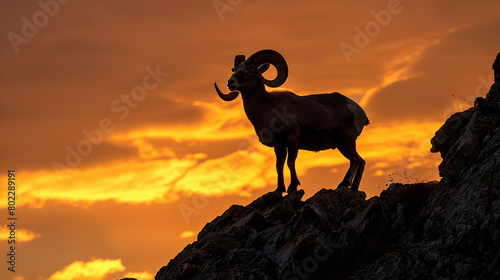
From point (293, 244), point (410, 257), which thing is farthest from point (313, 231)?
point (410, 257)

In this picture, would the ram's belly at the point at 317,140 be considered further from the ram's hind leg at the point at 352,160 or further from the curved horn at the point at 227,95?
the curved horn at the point at 227,95

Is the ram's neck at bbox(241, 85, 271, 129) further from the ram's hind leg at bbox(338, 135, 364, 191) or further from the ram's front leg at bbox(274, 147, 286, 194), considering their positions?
the ram's hind leg at bbox(338, 135, 364, 191)

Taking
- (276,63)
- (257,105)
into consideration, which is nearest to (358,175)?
(257,105)

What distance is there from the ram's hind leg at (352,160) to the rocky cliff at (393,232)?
270 centimetres


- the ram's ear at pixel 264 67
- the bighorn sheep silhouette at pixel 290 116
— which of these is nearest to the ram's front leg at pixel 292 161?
the bighorn sheep silhouette at pixel 290 116

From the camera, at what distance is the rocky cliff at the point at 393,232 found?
12.1 m

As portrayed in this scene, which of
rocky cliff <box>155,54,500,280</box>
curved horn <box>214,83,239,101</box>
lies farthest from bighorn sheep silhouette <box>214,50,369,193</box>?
rocky cliff <box>155,54,500,280</box>

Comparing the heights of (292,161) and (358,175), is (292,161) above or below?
above

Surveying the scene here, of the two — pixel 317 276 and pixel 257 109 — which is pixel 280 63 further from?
pixel 317 276

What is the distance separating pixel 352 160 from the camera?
67.8ft

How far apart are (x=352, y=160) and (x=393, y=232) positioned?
6385mm

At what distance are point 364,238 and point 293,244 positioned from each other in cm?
158

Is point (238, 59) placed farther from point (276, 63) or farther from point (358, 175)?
point (358, 175)

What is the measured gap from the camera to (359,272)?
13398 millimetres
